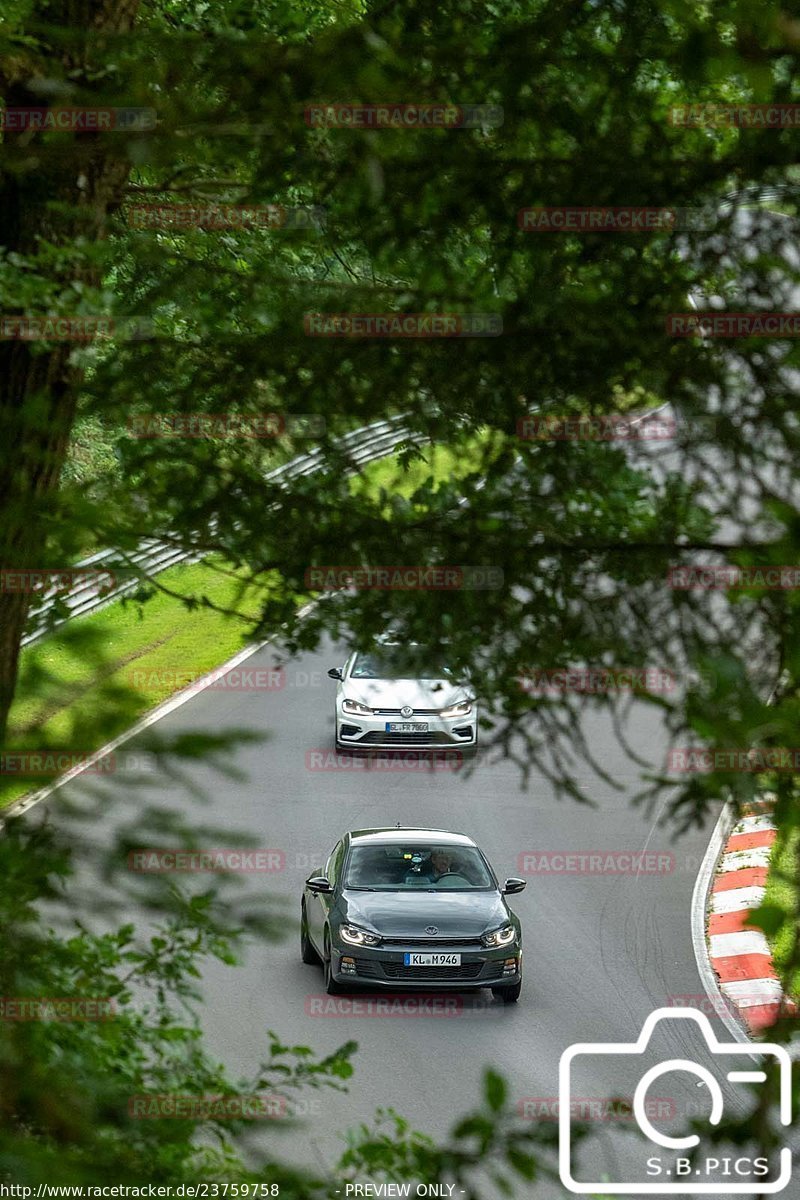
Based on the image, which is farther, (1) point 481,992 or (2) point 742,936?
(2) point 742,936

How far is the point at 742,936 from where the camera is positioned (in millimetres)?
14758

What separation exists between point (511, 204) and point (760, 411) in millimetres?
1036

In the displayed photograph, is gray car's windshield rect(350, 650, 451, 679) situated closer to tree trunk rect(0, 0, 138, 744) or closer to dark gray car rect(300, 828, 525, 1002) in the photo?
tree trunk rect(0, 0, 138, 744)

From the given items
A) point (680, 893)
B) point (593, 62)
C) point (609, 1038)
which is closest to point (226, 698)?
point (680, 893)

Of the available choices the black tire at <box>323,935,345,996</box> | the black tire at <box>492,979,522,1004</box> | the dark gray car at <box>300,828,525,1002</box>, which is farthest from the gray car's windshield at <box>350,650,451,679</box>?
the black tire at <box>492,979,522,1004</box>

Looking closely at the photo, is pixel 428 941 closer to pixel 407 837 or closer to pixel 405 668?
pixel 407 837

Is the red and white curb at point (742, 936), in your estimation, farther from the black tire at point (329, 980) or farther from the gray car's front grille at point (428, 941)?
the black tire at point (329, 980)

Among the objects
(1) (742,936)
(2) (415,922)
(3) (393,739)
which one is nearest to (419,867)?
(2) (415,922)

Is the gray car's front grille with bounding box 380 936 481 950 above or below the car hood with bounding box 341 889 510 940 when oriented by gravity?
below

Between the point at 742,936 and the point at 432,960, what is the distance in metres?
3.92

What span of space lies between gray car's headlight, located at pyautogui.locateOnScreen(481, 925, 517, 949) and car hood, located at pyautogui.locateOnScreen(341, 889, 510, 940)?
0.06m

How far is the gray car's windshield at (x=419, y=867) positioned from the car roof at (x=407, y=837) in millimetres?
64

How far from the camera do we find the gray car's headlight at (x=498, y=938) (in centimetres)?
1275

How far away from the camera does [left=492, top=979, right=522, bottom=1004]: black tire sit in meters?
13.0
